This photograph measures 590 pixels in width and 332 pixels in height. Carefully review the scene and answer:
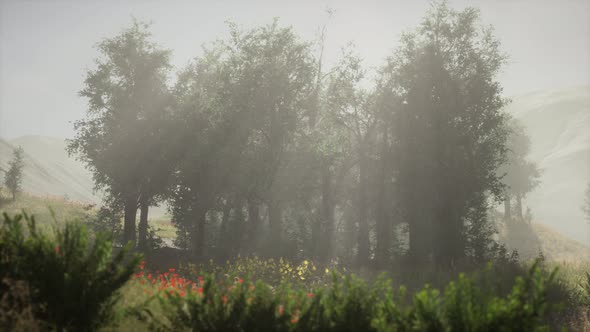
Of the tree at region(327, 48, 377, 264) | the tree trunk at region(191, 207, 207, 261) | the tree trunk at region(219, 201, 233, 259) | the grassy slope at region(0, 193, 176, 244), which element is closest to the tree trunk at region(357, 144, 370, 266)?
the tree at region(327, 48, 377, 264)

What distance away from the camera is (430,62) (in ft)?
77.3

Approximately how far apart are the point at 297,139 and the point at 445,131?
9793mm

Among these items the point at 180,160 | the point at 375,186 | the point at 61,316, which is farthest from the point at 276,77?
the point at 61,316

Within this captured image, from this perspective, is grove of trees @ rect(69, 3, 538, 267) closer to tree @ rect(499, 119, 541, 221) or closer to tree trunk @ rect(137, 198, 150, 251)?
tree trunk @ rect(137, 198, 150, 251)

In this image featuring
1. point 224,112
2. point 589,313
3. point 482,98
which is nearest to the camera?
point 589,313

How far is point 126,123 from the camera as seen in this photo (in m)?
24.9

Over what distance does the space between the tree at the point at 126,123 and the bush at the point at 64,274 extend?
19136 mm

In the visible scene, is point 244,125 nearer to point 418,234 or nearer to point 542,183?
point 418,234

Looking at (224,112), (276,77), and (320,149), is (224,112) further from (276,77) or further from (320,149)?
(320,149)

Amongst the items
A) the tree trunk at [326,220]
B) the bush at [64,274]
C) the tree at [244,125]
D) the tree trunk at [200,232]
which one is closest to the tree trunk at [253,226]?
the tree at [244,125]

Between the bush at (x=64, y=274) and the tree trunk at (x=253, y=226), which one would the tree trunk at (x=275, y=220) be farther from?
the bush at (x=64, y=274)

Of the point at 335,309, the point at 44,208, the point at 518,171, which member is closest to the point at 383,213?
the point at 335,309

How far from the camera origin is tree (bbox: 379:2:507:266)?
2206 centimetres

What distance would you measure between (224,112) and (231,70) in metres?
3.10
